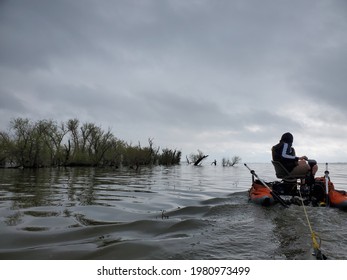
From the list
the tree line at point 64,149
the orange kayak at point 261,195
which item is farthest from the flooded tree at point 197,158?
the orange kayak at point 261,195

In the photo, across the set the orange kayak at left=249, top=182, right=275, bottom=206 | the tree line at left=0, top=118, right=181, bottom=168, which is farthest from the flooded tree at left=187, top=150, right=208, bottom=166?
the orange kayak at left=249, top=182, right=275, bottom=206

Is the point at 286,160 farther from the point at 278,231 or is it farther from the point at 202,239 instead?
the point at 202,239

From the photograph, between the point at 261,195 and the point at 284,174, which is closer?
the point at 261,195

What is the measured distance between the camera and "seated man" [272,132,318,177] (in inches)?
337

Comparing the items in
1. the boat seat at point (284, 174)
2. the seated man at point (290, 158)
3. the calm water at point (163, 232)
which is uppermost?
the seated man at point (290, 158)

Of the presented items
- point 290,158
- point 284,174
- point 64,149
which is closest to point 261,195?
point 284,174

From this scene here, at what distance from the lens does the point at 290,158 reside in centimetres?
870

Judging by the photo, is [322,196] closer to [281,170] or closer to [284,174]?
[284,174]

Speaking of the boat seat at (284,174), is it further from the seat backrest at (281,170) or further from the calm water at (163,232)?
the calm water at (163,232)

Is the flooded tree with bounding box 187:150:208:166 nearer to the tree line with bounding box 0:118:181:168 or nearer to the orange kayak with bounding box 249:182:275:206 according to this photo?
the tree line with bounding box 0:118:181:168

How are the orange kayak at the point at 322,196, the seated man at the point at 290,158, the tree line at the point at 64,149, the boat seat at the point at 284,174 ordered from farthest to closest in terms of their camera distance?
the tree line at the point at 64,149
the boat seat at the point at 284,174
the seated man at the point at 290,158
the orange kayak at the point at 322,196

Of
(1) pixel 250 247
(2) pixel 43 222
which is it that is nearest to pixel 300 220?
(1) pixel 250 247

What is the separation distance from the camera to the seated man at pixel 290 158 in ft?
28.1

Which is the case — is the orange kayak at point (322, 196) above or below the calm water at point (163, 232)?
above
